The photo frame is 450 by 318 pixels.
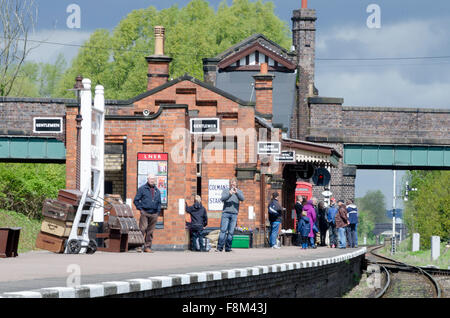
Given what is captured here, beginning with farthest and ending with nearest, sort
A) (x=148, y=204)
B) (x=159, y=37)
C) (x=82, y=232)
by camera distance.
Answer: (x=159, y=37)
(x=148, y=204)
(x=82, y=232)

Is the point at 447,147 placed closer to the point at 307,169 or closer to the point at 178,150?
the point at 307,169

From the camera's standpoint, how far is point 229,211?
24.1 metres

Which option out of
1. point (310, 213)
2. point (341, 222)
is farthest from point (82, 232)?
point (341, 222)

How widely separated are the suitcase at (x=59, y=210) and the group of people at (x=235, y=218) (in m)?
2.50

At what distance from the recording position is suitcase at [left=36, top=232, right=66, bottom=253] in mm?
20000

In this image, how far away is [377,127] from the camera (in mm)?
61156

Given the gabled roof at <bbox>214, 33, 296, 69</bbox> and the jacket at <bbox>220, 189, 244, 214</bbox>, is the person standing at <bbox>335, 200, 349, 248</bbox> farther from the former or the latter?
the gabled roof at <bbox>214, 33, 296, 69</bbox>

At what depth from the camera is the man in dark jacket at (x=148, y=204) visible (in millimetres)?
22203

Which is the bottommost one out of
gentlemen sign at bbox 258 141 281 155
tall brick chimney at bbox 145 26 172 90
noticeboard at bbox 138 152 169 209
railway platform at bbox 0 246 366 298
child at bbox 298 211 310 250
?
child at bbox 298 211 310 250

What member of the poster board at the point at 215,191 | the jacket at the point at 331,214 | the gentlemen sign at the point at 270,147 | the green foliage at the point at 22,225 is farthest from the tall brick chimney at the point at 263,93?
the gentlemen sign at the point at 270,147

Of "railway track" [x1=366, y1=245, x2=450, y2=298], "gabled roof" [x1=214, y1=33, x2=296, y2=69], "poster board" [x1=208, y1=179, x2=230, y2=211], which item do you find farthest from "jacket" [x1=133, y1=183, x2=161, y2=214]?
"gabled roof" [x1=214, y1=33, x2=296, y2=69]

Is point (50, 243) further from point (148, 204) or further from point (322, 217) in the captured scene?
point (322, 217)

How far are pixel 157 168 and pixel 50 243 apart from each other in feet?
17.7

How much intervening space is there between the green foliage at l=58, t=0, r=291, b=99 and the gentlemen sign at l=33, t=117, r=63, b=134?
56.7 m
